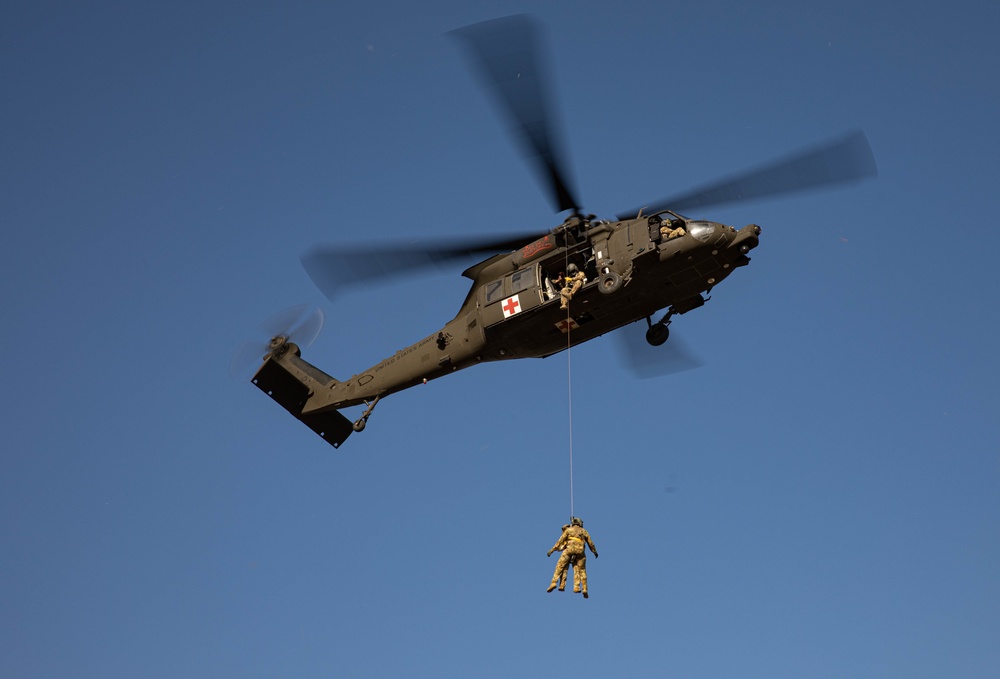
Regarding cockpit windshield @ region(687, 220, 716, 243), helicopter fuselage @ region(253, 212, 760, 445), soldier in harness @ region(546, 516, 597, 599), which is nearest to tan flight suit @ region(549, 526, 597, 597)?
soldier in harness @ region(546, 516, 597, 599)

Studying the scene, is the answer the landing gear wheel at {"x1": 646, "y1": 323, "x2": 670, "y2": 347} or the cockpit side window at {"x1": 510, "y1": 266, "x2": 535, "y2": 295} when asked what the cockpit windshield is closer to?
the landing gear wheel at {"x1": 646, "y1": 323, "x2": 670, "y2": 347}

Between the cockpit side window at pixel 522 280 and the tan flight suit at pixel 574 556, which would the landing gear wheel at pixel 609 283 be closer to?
the cockpit side window at pixel 522 280

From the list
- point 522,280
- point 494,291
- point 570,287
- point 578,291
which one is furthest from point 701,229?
point 494,291

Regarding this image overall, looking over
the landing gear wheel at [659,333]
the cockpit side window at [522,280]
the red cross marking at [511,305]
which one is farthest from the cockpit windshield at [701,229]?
the red cross marking at [511,305]

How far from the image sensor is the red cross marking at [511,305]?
26922 millimetres

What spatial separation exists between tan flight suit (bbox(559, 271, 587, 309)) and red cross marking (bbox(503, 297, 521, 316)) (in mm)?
1068

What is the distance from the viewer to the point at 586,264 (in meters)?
26.5

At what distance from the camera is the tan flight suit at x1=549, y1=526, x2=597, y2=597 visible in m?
24.8

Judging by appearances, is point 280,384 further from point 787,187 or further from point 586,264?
point 787,187

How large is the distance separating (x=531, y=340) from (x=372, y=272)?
379 cm

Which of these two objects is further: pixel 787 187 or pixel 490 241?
pixel 490 241

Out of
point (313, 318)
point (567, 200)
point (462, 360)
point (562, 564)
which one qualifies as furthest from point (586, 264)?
point (313, 318)

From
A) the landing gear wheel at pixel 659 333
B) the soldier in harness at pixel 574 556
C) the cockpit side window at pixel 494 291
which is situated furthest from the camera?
the cockpit side window at pixel 494 291

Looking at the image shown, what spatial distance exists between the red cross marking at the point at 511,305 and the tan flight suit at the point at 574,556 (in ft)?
15.8
